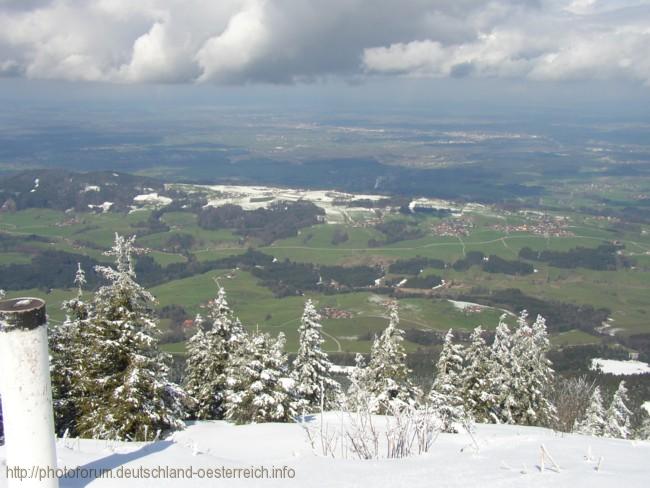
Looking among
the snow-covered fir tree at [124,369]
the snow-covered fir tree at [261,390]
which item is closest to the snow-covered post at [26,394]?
the snow-covered fir tree at [124,369]

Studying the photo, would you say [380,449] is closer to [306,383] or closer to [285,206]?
[306,383]

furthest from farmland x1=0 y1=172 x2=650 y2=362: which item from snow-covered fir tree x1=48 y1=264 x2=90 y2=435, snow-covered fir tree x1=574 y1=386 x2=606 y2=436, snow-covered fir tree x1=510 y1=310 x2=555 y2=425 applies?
snow-covered fir tree x1=48 y1=264 x2=90 y2=435

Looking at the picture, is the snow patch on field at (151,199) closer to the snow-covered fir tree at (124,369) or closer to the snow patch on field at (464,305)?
the snow patch on field at (464,305)

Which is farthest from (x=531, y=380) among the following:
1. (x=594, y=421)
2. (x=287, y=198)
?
(x=287, y=198)

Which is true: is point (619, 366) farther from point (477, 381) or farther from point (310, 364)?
point (310, 364)

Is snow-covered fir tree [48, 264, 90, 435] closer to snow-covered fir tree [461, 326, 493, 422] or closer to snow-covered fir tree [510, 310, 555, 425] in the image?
snow-covered fir tree [461, 326, 493, 422]
